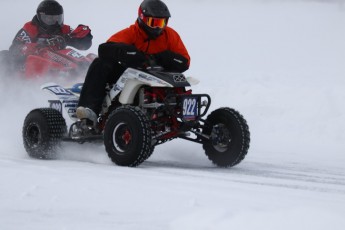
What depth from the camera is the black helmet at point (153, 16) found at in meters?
7.62

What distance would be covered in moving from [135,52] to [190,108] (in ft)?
2.80

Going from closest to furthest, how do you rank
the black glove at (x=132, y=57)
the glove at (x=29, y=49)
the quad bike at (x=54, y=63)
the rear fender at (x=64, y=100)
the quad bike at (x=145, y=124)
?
the quad bike at (x=145, y=124), the black glove at (x=132, y=57), the rear fender at (x=64, y=100), the quad bike at (x=54, y=63), the glove at (x=29, y=49)

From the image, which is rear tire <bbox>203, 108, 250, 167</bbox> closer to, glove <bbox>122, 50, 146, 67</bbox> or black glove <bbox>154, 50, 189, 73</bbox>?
black glove <bbox>154, 50, 189, 73</bbox>

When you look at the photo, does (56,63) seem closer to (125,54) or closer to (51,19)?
(51,19)

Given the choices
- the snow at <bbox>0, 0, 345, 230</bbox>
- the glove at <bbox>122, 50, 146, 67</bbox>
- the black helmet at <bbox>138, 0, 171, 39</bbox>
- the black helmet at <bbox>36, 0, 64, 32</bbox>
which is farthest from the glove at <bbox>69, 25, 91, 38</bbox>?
the glove at <bbox>122, 50, 146, 67</bbox>

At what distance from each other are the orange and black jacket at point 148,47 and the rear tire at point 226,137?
2.47ft

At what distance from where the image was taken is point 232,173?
7148 mm

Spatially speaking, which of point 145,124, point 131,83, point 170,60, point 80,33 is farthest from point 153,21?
point 80,33

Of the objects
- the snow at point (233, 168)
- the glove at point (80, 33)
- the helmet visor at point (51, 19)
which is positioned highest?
the helmet visor at point (51, 19)

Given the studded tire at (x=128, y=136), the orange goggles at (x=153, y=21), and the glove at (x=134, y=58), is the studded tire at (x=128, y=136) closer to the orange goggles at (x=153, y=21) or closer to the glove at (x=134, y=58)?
the glove at (x=134, y=58)

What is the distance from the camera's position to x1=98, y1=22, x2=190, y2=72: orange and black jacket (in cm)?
761

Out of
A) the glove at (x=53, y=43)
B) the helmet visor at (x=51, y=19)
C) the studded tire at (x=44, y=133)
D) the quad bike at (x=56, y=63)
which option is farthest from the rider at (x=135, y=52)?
the helmet visor at (x=51, y=19)

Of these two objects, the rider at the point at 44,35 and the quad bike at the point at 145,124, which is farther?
the rider at the point at 44,35

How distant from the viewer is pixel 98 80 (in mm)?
7887
